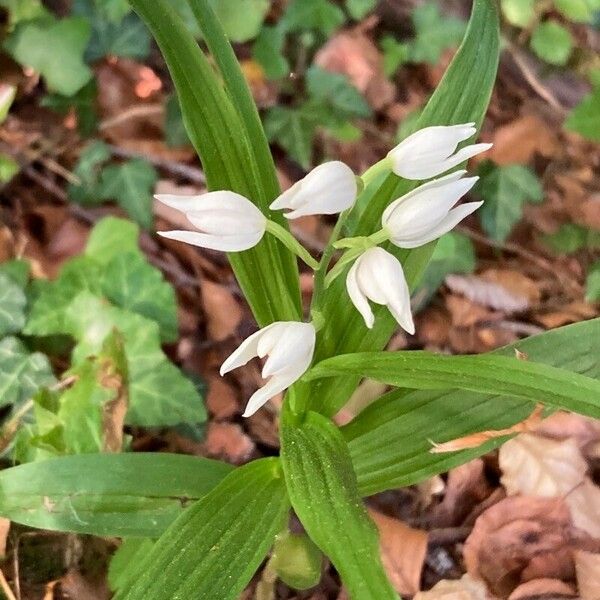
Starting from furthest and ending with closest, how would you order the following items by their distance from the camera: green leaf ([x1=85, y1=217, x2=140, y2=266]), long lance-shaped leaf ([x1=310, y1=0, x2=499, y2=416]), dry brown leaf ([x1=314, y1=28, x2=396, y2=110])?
dry brown leaf ([x1=314, y1=28, x2=396, y2=110]) → green leaf ([x1=85, y1=217, x2=140, y2=266]) → long lance-shaped leaf ([x1=310, y1=0, x2=499, y2=416])

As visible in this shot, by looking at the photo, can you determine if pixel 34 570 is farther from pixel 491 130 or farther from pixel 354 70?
pixel 491 130

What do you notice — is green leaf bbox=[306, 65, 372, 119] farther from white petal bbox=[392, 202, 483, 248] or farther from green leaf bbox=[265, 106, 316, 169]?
white petal bbox=[392, 202, 483, 248]

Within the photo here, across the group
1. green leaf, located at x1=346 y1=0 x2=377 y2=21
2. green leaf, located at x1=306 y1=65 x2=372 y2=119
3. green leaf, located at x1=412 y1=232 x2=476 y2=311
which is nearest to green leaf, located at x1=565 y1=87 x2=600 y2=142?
green leaf, located at x1=412 y1=232 x2=476 y2=311

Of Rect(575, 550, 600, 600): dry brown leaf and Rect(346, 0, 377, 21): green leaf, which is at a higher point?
Rect(346, 0, 377, 21): green leaf

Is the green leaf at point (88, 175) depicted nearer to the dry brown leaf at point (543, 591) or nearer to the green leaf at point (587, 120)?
the green leaf at point (587, 120)

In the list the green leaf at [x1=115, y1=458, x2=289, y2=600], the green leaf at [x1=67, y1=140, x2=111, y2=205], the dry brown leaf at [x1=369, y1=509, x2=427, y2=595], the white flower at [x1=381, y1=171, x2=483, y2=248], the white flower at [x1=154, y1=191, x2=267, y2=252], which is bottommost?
the dry brown leaf at [x1=369, y1=509, x2=427, y2=595]

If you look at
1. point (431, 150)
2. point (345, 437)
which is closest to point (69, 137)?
point (345, 437)
